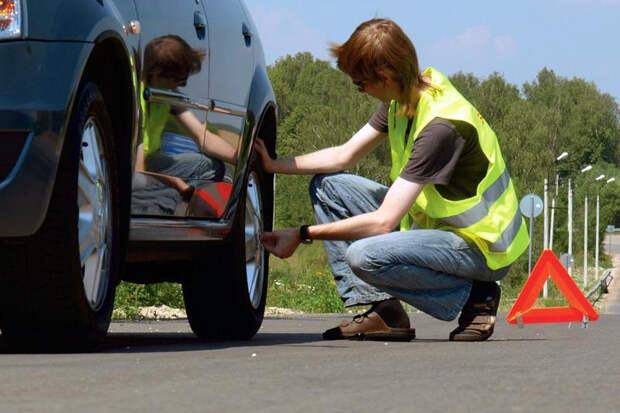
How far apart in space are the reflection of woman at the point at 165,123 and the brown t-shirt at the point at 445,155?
0.84m

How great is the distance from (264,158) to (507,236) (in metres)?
1.24

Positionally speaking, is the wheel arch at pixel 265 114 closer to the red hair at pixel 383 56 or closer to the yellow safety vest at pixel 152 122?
the red hair at pixel 383 56

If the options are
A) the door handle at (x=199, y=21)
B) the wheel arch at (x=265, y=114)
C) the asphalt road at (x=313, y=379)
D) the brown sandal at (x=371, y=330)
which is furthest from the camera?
the wheel arch at (x=265, y=114)

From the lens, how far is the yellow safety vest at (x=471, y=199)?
628 centimetres

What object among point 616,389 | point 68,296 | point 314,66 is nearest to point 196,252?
point 68,296

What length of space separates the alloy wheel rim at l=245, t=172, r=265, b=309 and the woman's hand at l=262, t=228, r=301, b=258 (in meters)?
0.26

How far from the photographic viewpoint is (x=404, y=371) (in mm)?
4355

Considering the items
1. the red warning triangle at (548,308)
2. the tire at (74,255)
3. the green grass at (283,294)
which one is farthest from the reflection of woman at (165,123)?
the green grass at (283,294)

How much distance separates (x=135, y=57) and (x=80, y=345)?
1.01m

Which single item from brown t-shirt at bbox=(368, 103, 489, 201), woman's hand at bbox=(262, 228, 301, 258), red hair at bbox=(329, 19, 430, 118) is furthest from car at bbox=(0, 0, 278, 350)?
brown t-shirt at bbox=(368, 103, 489, 201)

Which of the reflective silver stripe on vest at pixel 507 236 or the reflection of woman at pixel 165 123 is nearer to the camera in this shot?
the reflection of woman at pixel 165 123

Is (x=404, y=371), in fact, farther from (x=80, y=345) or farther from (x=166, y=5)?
(x=166, y=5)

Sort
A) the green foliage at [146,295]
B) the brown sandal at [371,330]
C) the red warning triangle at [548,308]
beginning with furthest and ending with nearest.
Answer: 1. the green foliage at [146,295]
2. the red warning triangle at [548,308]
3. the brown sandal at [371,330]

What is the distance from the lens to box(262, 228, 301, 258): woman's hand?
637 centimetres
